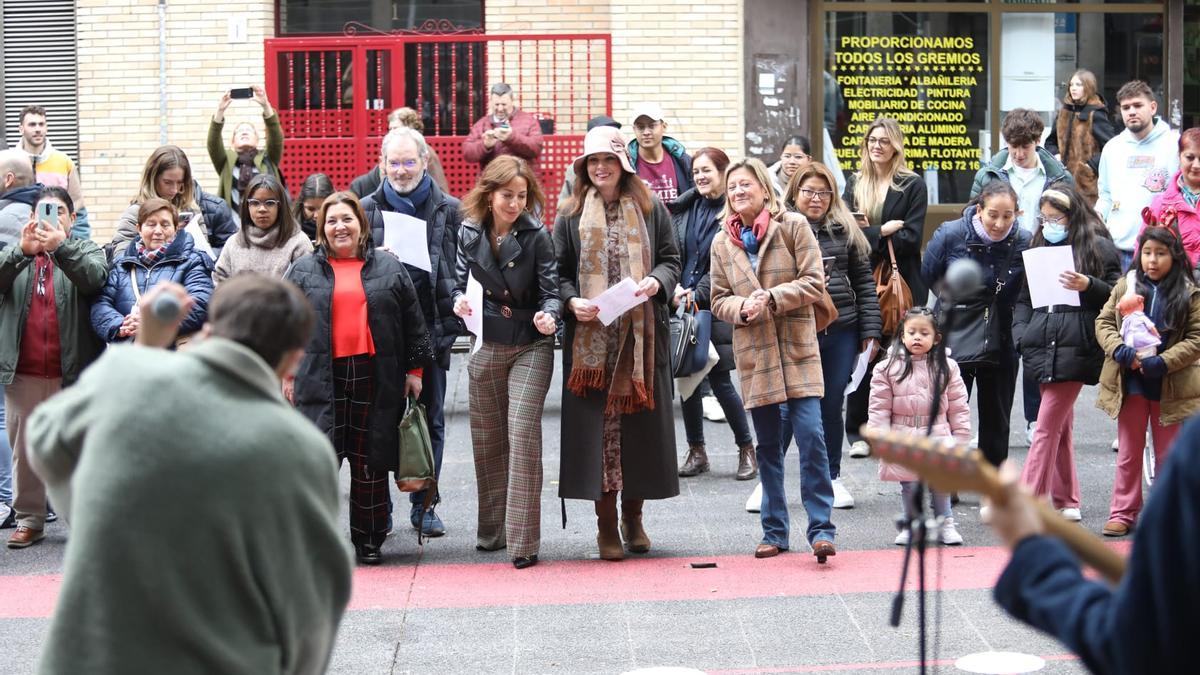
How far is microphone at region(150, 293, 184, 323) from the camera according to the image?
3.65 meters

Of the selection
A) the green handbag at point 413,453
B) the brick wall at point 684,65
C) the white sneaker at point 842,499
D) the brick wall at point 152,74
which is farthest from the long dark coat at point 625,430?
the brick wall at point 152,74

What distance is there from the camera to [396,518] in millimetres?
9312

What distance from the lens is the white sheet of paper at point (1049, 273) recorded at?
27.9ft

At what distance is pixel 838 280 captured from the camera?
8961 mm

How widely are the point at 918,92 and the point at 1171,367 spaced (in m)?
7.06

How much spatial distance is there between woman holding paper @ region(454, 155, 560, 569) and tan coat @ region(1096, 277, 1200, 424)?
2.83m

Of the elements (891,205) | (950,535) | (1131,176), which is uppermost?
→ (1131,176)

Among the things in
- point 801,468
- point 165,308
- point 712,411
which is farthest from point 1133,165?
point 165,308

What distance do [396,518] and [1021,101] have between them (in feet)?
26.9

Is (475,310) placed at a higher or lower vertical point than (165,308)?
lower

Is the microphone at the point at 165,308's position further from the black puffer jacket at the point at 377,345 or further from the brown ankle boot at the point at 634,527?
the brown ankle boot at the point at 634,527

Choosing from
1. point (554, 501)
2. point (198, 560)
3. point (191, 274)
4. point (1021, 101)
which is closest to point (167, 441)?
point (198, 560)

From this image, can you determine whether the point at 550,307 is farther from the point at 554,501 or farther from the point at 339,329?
the point at 554,501

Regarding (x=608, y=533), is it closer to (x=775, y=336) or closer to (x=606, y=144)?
(x=775, y=336)
